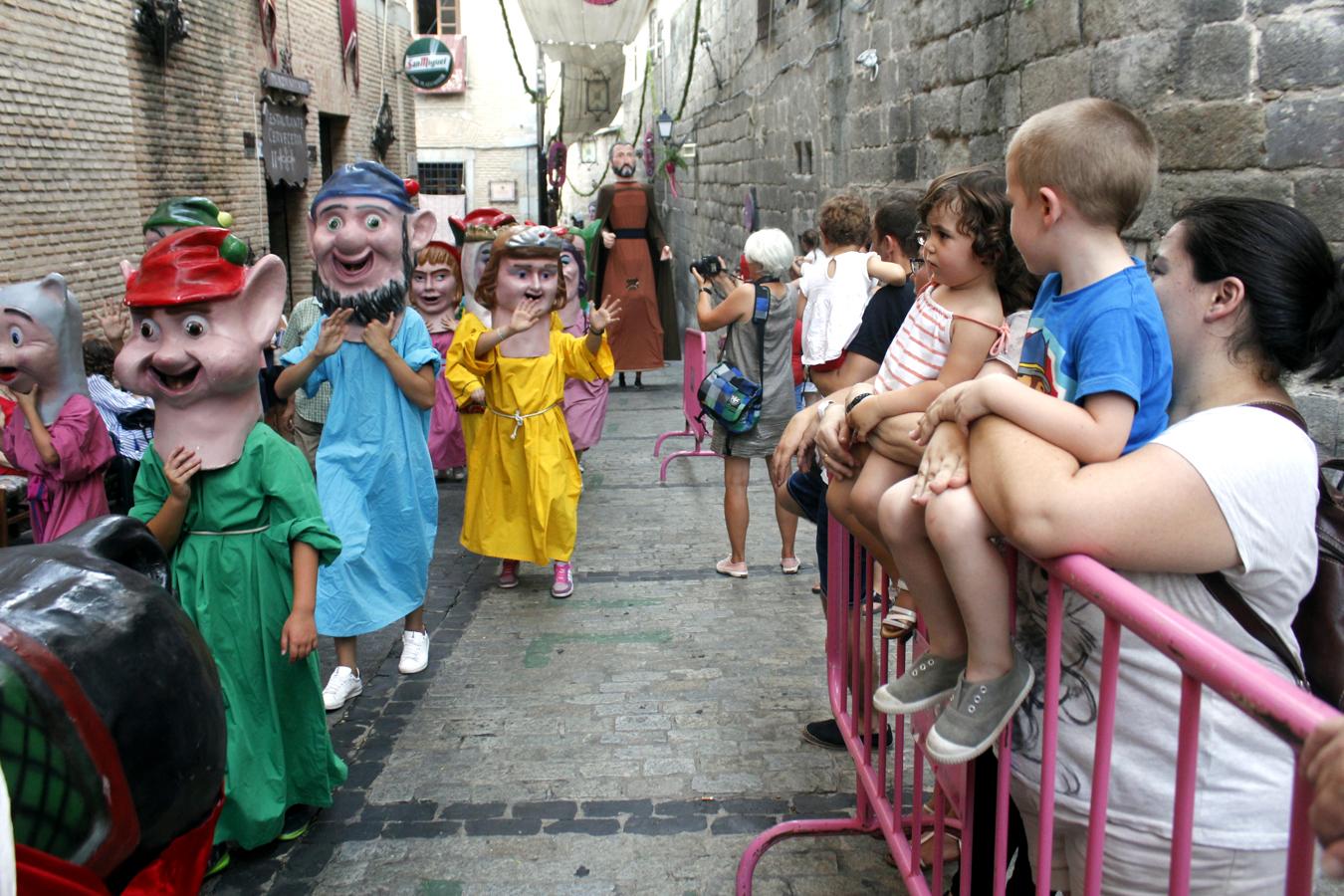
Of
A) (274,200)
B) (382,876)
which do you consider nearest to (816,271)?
(382,876)

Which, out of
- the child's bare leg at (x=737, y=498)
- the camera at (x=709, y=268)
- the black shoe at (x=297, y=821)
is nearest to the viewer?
the black shoe at (x=297, y=821)

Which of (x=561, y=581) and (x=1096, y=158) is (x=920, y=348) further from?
(x=561, y=581)

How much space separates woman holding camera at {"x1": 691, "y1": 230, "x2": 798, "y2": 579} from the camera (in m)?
6.13

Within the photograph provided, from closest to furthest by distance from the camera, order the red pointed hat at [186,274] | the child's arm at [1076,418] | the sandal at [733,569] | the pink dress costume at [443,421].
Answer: the child's arm at [1076,418] → the red pointed hat at [186,274] → the sandal at [733,569] → the pink dress costume at [443,421]

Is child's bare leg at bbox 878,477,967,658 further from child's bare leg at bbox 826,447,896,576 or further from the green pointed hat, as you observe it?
the green pointed hat

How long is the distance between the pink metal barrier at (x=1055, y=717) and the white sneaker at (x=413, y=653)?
209cm

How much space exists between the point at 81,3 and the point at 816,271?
7447 millimetres

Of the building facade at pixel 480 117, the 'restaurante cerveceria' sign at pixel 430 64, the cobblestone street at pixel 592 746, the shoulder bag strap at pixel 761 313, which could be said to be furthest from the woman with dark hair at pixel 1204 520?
the building facade at pixel 480 117

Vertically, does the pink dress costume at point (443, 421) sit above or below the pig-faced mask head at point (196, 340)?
below

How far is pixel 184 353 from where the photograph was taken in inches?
128

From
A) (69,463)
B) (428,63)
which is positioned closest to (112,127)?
(69,463)

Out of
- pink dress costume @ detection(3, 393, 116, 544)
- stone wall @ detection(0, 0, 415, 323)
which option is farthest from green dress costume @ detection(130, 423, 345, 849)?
stone wall @ detection(0, 0, 415, 323)

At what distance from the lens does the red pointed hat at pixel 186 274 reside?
324 centimetres

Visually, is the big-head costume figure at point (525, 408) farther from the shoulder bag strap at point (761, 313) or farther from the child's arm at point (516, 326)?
the shoulder bag strap at point (761, 313)
